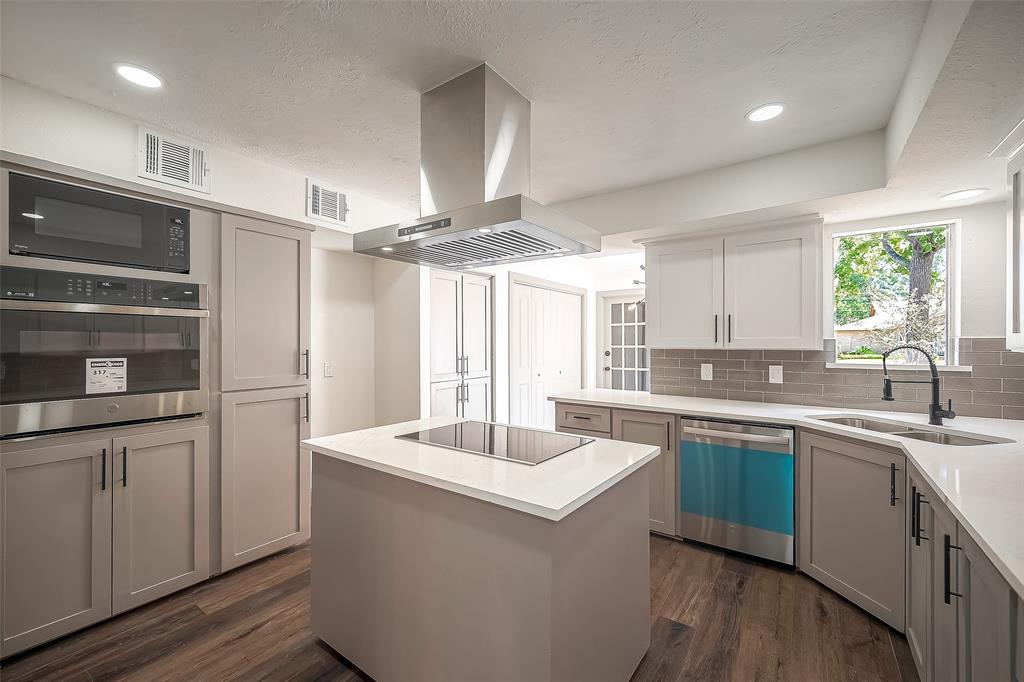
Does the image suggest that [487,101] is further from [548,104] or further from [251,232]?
[251,232]

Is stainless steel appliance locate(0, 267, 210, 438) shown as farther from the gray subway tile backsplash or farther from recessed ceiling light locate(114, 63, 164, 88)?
the gray subway tile backsplash

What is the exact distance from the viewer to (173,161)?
240cm

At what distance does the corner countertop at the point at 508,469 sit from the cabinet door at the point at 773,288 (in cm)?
A: 167

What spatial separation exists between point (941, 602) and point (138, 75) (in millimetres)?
3584

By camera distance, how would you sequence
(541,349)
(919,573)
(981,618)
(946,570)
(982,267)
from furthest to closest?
(541,349) < (982,267) < (919,573) < (946,570) < (981,618)

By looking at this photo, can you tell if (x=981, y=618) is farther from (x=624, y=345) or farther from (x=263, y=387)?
(x=624, y=345)

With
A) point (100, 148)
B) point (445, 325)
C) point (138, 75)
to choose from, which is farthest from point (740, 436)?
point (100, 148)

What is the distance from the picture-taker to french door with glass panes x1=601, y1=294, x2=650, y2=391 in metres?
5.78

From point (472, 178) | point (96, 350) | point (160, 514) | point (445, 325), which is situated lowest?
point (160, 514)

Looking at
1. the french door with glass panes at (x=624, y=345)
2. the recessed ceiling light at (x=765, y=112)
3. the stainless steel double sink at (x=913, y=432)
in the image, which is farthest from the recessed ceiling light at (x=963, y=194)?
the french door with glass panes at (x=624, y=345)

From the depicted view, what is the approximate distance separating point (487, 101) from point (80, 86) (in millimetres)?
1822

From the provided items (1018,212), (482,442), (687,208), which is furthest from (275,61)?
(1018,212)

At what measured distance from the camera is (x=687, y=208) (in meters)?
2.95

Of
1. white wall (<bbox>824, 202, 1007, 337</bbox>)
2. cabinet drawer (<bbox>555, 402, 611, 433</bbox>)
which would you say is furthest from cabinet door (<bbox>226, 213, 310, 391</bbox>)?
white wall (<bbox>824, 202, 1007, 337</bbox>)
